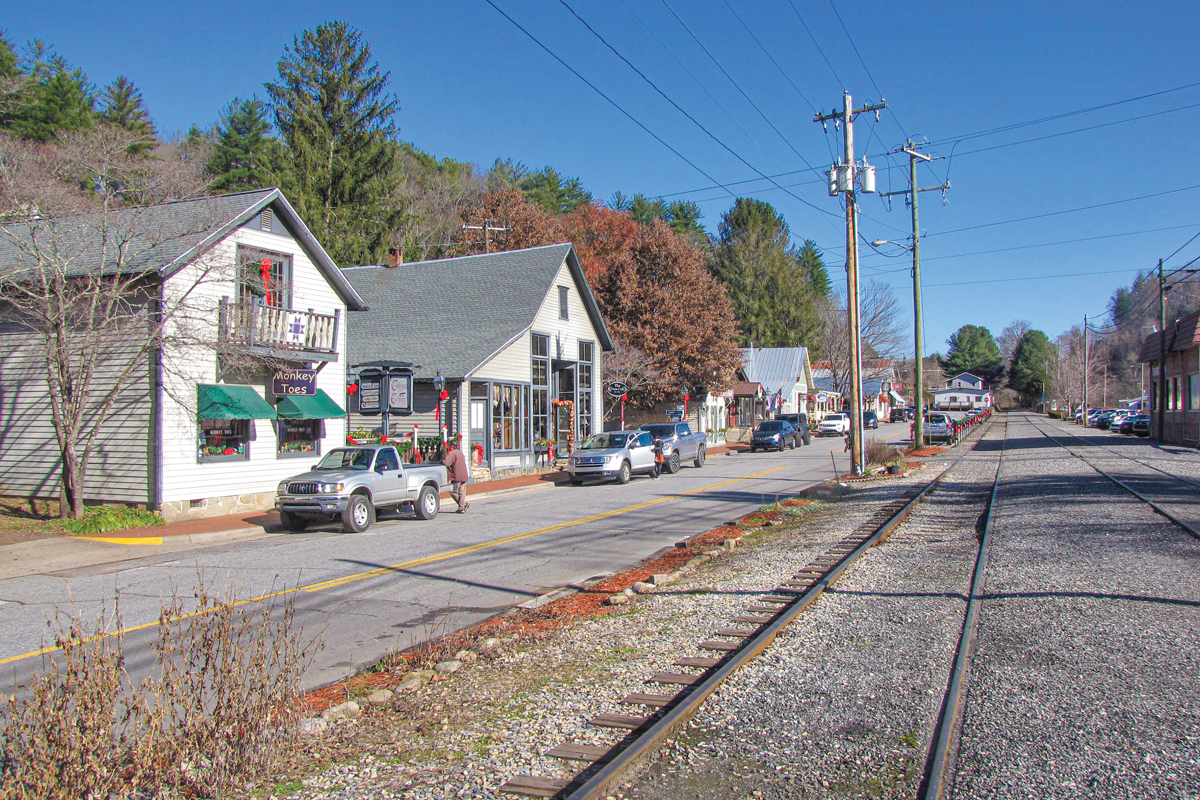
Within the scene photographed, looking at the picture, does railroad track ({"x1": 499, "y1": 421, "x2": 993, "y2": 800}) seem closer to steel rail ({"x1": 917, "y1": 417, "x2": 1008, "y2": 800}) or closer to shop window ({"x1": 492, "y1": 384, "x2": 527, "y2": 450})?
steel rail ({"x1": 917, "y1": 417, "x2": 1008, "y2": 800})

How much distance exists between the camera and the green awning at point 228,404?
17391 mm

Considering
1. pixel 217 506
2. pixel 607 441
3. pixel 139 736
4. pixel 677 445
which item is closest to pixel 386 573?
pixel 139 736

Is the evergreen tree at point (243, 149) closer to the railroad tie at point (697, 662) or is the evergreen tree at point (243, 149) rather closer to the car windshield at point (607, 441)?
the car windshield at point (607, 441)

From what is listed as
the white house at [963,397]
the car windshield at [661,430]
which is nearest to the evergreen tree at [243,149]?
the car windshield at [661,430]

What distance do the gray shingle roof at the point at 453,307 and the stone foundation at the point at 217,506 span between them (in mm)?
7863

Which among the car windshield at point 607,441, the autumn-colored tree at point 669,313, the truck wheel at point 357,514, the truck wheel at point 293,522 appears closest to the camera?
the truck wheel at point 357,514

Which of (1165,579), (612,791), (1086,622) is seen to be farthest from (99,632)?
(1165,579)

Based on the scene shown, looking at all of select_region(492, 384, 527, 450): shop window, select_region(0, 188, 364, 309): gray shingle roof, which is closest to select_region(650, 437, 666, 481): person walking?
select_region(492, 384, 527, 450): shop window

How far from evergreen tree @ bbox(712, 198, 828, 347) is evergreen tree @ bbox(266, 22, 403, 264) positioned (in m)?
47.0

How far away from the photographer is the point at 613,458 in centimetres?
2531

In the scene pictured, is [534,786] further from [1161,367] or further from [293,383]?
[1161,367]

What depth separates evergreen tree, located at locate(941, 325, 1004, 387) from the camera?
16588 centimetres

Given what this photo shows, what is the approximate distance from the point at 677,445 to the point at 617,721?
980 inches

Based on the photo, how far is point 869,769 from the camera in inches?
181
